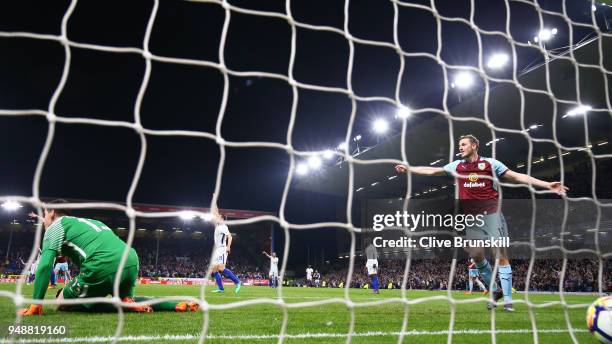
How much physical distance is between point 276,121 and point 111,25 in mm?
11727

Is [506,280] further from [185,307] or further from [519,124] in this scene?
[519,124]

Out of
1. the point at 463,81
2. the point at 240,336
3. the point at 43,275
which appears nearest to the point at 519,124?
the point at 463,81

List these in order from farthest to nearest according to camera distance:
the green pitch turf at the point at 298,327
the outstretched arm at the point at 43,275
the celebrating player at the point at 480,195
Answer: the celebrating player at the point at 480,195, the outstretched arm at the point at 43,275, the green pitch turf at the point at 298,327

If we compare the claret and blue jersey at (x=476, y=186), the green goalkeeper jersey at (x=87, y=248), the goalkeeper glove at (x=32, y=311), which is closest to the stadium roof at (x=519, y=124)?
the claret and blue jersey at (x=476, y=186)

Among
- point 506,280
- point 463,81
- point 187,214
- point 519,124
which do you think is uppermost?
point 463,81

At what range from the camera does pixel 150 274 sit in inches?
1346

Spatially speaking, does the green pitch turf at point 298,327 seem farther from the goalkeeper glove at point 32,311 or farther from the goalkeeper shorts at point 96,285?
the goalkeeper shorts at point 96,285

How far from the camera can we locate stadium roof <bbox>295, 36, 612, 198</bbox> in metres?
13.7

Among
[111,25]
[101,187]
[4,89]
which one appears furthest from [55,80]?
[101,187]

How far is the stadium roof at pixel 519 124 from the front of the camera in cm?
1368

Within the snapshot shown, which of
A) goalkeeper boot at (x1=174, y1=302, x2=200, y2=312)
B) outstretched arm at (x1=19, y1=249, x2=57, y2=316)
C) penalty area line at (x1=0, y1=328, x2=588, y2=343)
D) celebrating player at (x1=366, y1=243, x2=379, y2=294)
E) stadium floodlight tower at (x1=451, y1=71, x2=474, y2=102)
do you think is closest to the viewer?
penalty area line at (x1=0, y1=328, x2=588, y2=343)

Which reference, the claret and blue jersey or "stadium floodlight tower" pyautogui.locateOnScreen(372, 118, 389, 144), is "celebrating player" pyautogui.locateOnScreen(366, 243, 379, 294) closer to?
"stadium floodlight tower" pyautogui.locateOnScreen(372, 118, 389, 144)

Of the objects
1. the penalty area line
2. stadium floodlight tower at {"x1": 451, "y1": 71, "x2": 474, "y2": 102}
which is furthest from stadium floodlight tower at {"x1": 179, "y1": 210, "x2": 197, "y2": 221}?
stadium floodlight tower at {"x1": 451, "y1": 71, "x2": 474, "y2": 102}

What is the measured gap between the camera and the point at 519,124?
686 inches
